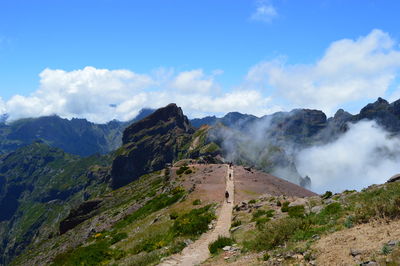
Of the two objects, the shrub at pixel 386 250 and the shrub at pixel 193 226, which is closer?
the shrub at pixel 386 250

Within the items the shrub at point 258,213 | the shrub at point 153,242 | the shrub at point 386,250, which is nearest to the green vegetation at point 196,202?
the shrub at point 153,242

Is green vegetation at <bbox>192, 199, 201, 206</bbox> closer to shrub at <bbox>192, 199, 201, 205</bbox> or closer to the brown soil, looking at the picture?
shrub at <bbox>192, 199, 201, 205</bbox>

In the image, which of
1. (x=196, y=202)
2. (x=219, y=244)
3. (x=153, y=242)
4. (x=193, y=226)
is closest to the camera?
(x=219, y=244)

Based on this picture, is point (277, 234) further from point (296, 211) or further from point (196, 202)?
point (196, 202)

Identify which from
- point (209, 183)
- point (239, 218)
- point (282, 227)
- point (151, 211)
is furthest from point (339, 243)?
point (209, 183)

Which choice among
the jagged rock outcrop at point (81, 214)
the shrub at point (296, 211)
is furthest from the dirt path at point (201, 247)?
the jagged rock outcrop at point (81, 214)

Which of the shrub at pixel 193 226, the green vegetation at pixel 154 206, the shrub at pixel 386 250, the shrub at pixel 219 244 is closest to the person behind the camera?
the shrub at pixel 386 250

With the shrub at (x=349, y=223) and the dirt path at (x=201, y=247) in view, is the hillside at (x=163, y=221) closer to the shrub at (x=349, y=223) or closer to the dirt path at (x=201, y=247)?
the dirt path at (x=201, y=247)

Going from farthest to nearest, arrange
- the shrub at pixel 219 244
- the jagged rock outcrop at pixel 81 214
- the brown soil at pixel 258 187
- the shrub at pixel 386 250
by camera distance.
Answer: the jagged rock outcrop at pixel 81 214 < the brown soil at pixel 258 187 < the shrub at pixel 219 244 < the shrub at pixel 386 250

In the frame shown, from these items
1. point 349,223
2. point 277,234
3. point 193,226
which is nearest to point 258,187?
point 193,226

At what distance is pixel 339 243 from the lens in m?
16.7

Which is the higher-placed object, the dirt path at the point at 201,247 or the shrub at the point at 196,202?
the shrub at the point at 196,202

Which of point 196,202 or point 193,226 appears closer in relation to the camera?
point 193,226

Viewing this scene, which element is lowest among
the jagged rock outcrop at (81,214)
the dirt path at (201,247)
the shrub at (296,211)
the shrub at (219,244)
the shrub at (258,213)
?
the jagged rock outcrop at (81,214)
